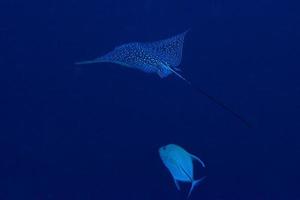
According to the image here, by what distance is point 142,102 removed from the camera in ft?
17.3

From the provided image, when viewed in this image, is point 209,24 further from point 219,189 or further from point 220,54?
point 219,189

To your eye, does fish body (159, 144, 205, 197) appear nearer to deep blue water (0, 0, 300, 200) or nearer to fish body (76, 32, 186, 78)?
fish body (76, 32, 186, 78)

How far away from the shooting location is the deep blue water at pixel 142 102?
5191mm

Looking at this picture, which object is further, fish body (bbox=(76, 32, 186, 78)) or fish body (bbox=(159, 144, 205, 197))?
fish body (bbox=(76, 32, 186, 78))

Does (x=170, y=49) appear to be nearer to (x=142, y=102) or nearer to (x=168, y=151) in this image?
(x=142, y=102)

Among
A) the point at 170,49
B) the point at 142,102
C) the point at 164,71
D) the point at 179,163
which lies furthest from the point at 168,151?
the point at 142,102

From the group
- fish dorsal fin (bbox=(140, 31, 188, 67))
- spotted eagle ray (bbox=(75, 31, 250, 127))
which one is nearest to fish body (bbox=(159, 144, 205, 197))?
spotted eagle ray (bbox=(75, 31, 250, 127))

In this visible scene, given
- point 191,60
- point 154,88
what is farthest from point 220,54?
point 154,88

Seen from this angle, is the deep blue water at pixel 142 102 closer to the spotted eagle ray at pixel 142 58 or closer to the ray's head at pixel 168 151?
the spotted eagle ray at pixel 142 58

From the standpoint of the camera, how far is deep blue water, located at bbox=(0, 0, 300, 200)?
17.0 feet

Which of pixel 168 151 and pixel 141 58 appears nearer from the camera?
pixel 168 151

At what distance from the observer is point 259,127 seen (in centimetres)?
526

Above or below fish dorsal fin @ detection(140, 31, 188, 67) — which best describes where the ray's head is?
below

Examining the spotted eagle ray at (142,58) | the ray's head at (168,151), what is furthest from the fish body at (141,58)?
the ray's head at (168,151)
